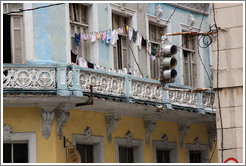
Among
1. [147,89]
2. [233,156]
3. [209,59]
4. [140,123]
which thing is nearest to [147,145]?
[140,123]

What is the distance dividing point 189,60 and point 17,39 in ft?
27.3

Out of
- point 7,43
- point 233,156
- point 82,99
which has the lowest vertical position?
point 233,156

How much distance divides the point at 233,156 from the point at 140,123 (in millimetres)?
7636

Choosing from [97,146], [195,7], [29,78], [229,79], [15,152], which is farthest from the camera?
[195,7]

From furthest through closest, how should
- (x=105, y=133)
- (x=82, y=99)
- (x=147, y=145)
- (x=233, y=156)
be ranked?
(x=147, y=145) → (x=105, y=133) → (x=82, y=99) → (x=233, y=156)

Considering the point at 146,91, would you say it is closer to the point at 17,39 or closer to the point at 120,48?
the point at 120,48

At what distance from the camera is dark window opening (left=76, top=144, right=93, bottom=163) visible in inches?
995

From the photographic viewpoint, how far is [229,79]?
2050 centimetres

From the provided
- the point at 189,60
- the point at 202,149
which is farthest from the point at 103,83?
the point at 202,149

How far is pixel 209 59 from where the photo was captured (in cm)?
3100

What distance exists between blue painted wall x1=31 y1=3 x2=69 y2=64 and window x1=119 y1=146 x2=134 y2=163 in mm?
4141

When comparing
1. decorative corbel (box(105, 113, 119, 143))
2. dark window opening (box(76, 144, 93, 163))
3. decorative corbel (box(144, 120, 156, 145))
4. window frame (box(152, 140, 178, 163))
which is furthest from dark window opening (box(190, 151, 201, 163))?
dark window opening (box(76, 144, 93, 163))

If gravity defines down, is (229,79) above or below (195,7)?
below

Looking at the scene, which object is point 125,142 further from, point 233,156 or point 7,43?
point 233,156
